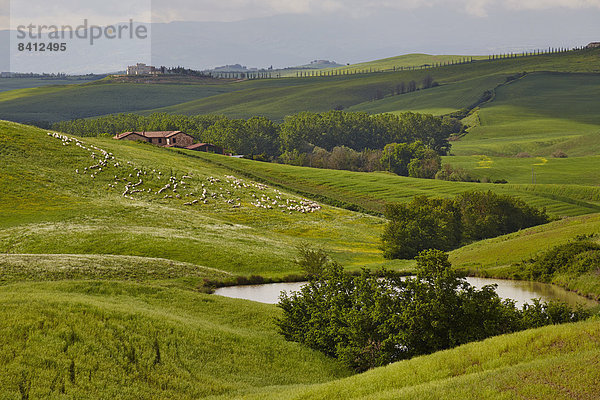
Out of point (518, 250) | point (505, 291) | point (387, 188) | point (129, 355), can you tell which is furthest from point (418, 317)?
point (387, 188)

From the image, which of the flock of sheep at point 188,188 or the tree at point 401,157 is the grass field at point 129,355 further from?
the tree at point 401,157

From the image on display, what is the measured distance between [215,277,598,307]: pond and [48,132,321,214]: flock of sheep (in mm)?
42104

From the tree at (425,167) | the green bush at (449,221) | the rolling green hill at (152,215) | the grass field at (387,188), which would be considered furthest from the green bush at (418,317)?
the tree at (425,167)

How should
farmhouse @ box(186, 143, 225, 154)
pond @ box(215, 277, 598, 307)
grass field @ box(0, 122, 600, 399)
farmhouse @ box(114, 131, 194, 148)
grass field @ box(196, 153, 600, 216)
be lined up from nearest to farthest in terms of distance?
1. grass field @ box(0, 122, 600, 399)
2. pond @ box(215, 277, 598, 307)
3. grass field @ box(196, 153, 600, 216)
4. farmhouse @ box(114, 131, 194, 148)
5. farmhouse @ box(186, 143, 225, 154)

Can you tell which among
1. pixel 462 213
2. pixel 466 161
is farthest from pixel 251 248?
pixel 466 161

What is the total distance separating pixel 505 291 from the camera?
49.0m

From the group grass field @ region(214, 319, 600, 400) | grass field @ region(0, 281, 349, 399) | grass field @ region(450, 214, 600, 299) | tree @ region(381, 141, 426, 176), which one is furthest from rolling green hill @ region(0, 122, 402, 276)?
tree @ region(381, 141, 426, 176)

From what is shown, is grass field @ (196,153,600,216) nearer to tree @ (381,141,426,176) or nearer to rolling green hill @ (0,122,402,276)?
rolling green hill @ (0,122,402,276)

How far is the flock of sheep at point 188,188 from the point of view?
9531cm

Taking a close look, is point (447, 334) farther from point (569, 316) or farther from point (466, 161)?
point (466, 161)

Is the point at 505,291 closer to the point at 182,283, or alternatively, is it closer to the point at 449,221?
the point at 182,283

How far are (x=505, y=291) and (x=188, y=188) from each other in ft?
206

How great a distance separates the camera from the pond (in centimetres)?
4494

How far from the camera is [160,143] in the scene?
18062 cm
